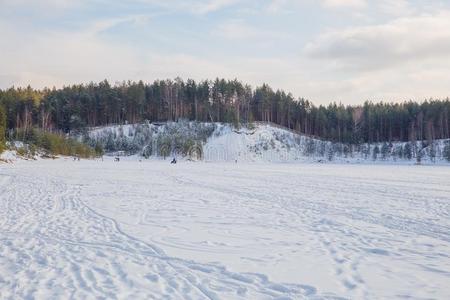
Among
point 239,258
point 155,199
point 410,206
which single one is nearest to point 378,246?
point 239,258

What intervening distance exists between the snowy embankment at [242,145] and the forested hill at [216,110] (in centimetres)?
633

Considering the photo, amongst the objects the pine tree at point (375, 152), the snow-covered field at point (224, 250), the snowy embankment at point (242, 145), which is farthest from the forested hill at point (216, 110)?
the snow-covered field at point (224, 250)

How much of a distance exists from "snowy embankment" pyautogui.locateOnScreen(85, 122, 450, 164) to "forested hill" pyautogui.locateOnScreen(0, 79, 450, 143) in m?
6.33

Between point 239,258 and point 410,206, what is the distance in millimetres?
11711

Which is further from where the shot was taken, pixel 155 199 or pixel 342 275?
pixel 155 199

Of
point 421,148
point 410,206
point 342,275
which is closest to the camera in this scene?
point 342,275

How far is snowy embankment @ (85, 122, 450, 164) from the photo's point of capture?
10500 cm

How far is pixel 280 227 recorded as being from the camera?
13367mm

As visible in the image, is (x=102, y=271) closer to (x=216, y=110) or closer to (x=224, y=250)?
(x=224, y=250)

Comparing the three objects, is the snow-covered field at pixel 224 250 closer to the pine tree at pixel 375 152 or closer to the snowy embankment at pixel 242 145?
the snowy embankment at pixel 242 145

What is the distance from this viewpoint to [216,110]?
129m

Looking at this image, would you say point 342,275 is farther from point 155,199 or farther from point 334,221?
point 155,199

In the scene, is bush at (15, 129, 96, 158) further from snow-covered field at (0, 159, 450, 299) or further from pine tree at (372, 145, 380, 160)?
pine tree at (372, 145, 380, 160)

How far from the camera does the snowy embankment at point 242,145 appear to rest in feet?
344
